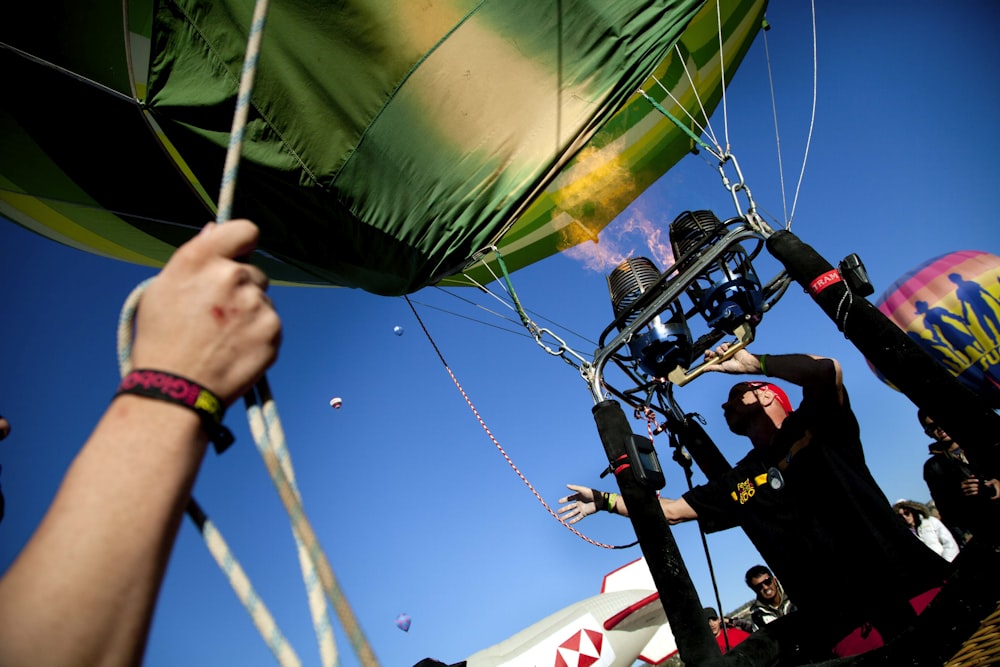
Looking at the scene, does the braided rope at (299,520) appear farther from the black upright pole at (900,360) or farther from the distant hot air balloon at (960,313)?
the distant hot air balloon at (960,313)

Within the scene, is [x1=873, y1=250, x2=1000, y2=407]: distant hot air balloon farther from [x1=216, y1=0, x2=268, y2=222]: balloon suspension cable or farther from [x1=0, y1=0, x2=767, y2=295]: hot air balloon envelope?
[x1=216, y1=0, x2=268, y2=222]: balloon suspension cable

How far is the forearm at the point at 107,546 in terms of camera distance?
1.52ft

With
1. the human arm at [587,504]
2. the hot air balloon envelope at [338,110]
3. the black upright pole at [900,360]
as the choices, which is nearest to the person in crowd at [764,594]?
the human arm at [587,504]

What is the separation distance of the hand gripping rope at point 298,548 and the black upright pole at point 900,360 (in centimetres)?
215

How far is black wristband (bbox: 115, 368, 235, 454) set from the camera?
0.59 m

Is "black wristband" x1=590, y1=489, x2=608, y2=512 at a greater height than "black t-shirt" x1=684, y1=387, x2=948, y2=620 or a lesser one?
greater

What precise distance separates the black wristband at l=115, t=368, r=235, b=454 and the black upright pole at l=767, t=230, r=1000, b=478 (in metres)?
2.32

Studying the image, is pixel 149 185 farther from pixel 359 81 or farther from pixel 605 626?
pixel 605 626

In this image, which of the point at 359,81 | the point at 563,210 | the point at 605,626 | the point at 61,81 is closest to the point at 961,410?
the point at 359,81

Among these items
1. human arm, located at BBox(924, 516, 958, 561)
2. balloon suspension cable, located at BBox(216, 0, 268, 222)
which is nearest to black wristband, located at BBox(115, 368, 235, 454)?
balloon suspension cable, located at BBox(216, 0, 268, 222)

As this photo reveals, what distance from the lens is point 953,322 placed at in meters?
4.54

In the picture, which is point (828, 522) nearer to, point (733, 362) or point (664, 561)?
point (664, 561)

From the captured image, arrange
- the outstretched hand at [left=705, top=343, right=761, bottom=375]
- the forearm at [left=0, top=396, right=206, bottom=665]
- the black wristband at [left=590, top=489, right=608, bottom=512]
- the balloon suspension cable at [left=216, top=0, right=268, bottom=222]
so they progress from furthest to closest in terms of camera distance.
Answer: the black wristband at [left=590, top=489, right=608, bottom=512] < the outstretched hand at [left=705, top=343, right=761, bottom=375] < the balloon suspension cable at [left=216, top=0, right=268, bottom=222] < the forearm at [left=0, top=396, right=206, bottom=665]

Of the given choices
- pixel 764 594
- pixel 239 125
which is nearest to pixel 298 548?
pixel 239 125
